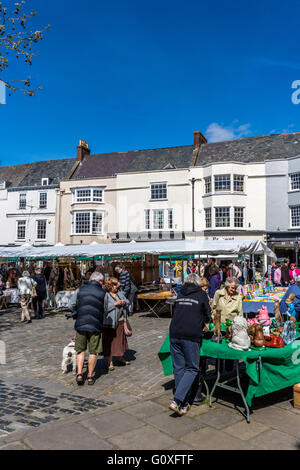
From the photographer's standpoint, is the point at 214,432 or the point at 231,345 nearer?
the point at 214,432

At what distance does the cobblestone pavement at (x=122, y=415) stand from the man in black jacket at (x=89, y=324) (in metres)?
0.36

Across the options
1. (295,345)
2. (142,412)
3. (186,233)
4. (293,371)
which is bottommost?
(142,412)

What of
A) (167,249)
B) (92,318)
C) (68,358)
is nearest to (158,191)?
(167,249)

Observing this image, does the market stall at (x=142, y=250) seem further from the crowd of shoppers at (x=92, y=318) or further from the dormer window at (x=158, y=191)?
the dormer window at (x=158, y=191)

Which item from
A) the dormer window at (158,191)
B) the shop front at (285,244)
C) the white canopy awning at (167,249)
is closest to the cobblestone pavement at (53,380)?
the white canopy awning at (167,249)

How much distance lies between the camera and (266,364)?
Result: 14.8 feet

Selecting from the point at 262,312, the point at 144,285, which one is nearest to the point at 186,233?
the point at 144,285

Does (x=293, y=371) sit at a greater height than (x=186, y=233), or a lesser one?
lesser

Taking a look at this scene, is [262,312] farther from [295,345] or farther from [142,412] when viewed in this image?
[142,412]

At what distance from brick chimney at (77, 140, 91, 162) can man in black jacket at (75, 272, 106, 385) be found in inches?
1252

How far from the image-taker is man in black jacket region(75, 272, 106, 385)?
5988 millimetres

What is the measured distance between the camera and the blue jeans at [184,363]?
4600 mm
